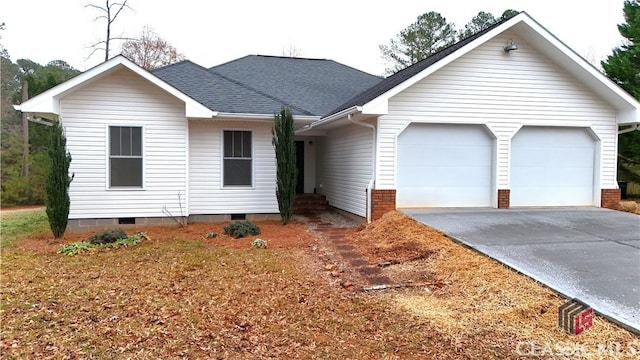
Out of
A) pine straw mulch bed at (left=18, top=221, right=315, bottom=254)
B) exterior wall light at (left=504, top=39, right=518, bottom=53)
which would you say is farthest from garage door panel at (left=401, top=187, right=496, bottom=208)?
exterior wall light at (left=504, top=39, right=518, bottom=53)

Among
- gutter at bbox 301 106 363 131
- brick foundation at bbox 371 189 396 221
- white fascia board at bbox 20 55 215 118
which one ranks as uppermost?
white fascia board at bbox 20 55 215 118

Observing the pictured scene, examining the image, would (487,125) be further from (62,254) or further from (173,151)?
(62,254)

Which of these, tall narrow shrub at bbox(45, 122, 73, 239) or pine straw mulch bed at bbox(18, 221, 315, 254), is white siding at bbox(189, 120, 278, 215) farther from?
tall narrow shrub at bbox(45, 122, 73, 239)

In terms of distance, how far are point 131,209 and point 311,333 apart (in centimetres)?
764

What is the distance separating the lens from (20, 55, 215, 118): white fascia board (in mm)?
9148

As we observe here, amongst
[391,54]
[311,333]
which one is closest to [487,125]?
[311,333]

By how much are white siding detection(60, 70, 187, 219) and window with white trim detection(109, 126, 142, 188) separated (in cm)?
13

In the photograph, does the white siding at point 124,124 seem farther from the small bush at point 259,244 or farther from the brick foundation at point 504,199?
the brick foundation at point 504,199

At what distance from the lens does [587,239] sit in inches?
286

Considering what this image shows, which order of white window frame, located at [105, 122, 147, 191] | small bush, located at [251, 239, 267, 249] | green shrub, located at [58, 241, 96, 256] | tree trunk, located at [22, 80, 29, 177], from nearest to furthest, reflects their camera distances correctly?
green shrub, located at [58, 241, 96, 256]
small bush, located at [251, 239, 267, 249]
white window frame, located at [105, 122, 147, 191]
tree trunk, located at [22, 80, 29, 177]

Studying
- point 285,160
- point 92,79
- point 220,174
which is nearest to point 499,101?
point 285,160

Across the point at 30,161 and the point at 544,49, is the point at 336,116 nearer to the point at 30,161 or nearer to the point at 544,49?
the point at 544,49

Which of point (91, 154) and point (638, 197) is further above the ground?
point (91, 154)

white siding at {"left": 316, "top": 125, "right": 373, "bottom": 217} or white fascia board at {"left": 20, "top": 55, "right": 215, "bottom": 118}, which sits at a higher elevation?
white fascia board at {"left": 20, "top": 55, "right": 215, "bottom": 118}
